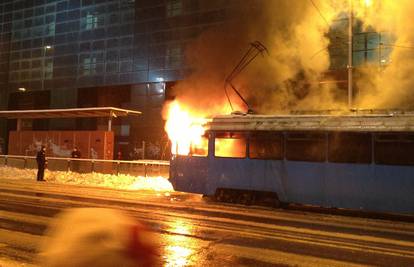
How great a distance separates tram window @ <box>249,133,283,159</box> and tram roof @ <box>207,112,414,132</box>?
21 centimetres

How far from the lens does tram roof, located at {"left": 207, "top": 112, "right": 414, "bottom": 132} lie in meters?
10.5

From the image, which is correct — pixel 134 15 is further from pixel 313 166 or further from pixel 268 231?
pixel 268 231

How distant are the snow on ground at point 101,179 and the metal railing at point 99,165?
0.29m

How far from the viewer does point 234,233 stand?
7754 mm

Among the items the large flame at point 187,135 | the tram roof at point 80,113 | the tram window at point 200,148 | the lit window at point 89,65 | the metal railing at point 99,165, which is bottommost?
the metal railing at point 99,165

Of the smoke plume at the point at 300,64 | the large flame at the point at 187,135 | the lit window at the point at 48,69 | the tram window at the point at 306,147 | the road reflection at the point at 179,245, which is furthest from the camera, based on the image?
the lit window at the point at 48,69

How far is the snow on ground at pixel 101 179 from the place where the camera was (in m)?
16.5

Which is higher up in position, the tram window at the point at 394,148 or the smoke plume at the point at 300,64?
the smoke plume at the point at 300,64

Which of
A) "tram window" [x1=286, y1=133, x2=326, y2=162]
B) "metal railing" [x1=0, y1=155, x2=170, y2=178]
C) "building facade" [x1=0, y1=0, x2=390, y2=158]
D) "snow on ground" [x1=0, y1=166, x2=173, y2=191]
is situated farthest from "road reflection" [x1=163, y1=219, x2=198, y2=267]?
"building facade" [x1=0, y1=0, x2=390, y2=158]

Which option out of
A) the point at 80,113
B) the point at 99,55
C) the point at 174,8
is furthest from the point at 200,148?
the point at 99,55

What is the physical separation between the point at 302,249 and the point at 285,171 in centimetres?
506

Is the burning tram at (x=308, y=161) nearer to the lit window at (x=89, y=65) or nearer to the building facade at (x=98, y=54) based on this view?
the building facade at (x=98, y=54)

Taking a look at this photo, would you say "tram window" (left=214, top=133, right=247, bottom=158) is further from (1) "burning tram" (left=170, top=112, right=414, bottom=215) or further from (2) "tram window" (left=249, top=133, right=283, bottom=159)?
(2) "tram window" (left=249, top=133, right=283, bottom=159)

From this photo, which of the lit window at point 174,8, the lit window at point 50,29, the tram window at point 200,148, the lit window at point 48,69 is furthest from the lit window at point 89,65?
the tram window at point 200,148
